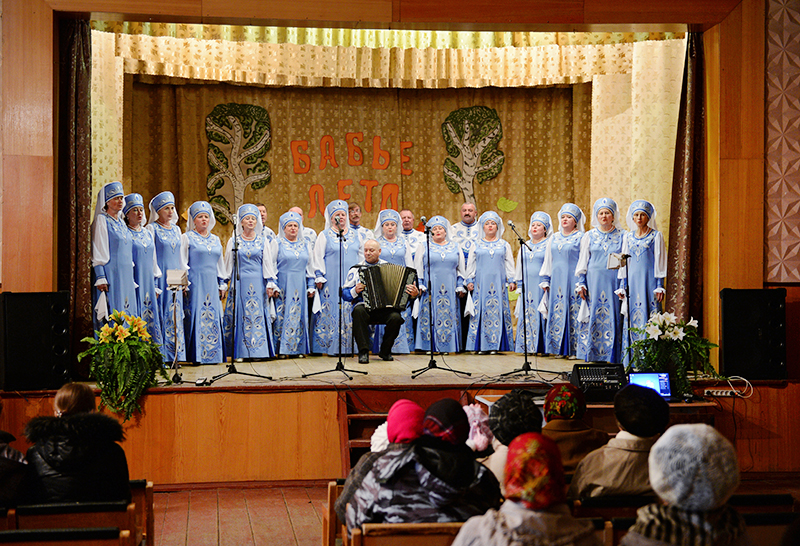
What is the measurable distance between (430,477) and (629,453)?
92 cm

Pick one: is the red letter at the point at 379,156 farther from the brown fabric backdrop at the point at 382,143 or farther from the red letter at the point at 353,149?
the red letter at the point at 353,149

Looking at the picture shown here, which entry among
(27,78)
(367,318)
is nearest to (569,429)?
(367,318)

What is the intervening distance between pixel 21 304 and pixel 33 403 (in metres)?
0.66

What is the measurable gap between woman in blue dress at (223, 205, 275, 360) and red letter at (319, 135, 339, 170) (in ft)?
7.15

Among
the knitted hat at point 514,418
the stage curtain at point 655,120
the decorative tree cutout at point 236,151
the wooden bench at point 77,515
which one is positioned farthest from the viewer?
the decorative tree cutout at point 236,151

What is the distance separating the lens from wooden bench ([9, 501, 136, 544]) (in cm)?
265

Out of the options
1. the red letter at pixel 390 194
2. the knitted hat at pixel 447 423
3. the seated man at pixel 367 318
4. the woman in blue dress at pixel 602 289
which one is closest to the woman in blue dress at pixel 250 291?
the seated man at pixel 367 318

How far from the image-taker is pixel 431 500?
2543mm

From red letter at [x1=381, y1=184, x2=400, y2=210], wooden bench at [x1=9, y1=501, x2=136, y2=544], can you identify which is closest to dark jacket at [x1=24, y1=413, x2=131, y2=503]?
wooden bench at [x1=9, y1=501, x2=136, y2=544]

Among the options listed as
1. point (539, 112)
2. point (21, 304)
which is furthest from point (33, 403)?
point (539, 112)

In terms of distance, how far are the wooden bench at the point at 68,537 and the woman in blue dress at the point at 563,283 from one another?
6.24 m

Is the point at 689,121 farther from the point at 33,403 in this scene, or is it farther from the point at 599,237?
the point at 33,403

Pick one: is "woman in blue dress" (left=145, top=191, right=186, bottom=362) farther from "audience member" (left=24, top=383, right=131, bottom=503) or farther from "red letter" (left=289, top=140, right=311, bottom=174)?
"audience member" (left=24, top=383, right=131, bottom=503)

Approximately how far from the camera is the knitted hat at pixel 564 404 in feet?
11.5
